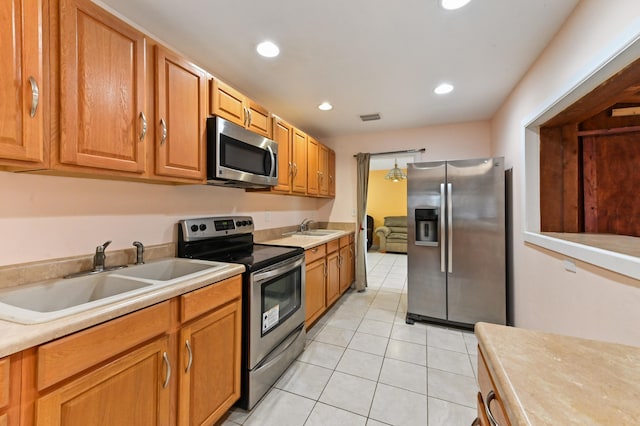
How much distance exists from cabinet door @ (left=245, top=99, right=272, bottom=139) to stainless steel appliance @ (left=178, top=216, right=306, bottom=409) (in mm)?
802

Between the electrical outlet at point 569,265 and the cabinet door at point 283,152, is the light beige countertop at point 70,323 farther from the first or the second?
the electrical outlet at point 569,265

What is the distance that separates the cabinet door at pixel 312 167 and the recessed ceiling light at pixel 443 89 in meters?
1.49

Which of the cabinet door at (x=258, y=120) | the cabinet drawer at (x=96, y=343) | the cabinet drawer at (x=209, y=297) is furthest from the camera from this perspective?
the cabinet door at (x=258, y=120)

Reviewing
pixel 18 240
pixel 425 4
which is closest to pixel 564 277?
pixel 425 4

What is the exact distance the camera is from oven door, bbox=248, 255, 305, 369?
5.25ft

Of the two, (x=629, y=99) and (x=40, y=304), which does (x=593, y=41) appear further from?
(x=40, y=304)

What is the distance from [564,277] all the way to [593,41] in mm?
1337

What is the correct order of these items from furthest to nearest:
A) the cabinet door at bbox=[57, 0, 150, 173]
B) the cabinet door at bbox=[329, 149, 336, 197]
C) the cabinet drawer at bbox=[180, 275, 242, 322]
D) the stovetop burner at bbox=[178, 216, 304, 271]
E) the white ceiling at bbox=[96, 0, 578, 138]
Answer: the cabinet door at bbox=[329, 149, 336, 197] < the stovetop burner at bbox=[178, 216, 304, 271] < the white ceiling at bbox=[96, 0, 578, 138] < the cabinet drawer at bbox=[180, 275, 242, 322] < the cabinet door at bbox=[57, 0, 150, 173]

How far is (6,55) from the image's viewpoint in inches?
35.1

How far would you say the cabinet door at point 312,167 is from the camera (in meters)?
3.18

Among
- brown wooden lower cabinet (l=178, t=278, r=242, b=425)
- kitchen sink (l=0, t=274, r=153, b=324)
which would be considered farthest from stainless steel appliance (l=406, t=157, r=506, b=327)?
kitchen sink (l=0, t=274, r=153, b=324)

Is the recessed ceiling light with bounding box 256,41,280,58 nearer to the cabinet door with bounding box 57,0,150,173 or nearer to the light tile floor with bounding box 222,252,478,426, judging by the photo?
the cabinet door with bounding box 57,0,150,173

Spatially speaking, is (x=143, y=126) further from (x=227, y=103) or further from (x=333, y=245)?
(x=333, y=245)

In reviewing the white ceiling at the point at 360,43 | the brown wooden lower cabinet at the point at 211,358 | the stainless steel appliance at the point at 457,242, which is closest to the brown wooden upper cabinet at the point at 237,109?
the white ceiling at the point at 360,43
